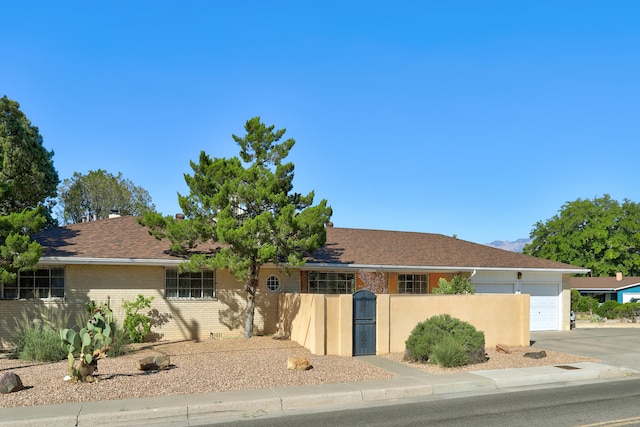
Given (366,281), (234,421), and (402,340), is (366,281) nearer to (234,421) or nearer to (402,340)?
(402,340)

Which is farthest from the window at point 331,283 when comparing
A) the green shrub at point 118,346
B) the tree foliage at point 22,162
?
the tree foliage at point 22,162

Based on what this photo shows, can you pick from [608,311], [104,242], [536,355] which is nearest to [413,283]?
[536,355]

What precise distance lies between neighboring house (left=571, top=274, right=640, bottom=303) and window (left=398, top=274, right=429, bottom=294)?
32902 millimetres

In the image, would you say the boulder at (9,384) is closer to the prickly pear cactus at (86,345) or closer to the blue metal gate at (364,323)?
the prickly pear cactus at (86,345)

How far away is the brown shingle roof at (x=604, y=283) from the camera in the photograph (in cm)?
5306

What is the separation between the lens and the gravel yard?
11.2 metres

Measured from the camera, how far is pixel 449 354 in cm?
1477

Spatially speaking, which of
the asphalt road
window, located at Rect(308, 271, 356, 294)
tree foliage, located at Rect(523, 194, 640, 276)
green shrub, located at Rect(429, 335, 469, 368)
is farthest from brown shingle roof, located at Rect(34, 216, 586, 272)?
tree foliage, located at Rect(523, 194, 640, 276)

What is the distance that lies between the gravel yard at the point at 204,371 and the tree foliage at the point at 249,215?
2.54 metres

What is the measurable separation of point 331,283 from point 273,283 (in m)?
2.78

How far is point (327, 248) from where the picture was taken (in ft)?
79.8

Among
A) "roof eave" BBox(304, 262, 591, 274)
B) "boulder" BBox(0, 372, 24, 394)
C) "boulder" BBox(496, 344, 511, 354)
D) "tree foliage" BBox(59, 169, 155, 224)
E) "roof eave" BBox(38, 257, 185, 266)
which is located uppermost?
"tree foliage" BBox(59, 169, 155, 224)

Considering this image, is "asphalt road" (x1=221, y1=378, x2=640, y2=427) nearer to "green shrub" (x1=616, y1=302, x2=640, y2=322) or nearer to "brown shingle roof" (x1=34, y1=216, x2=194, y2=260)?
"brown shingle roof" (x1=34, y1=216, x2=194, y2=260)

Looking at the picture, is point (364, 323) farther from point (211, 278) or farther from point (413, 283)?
point (413, 283)
